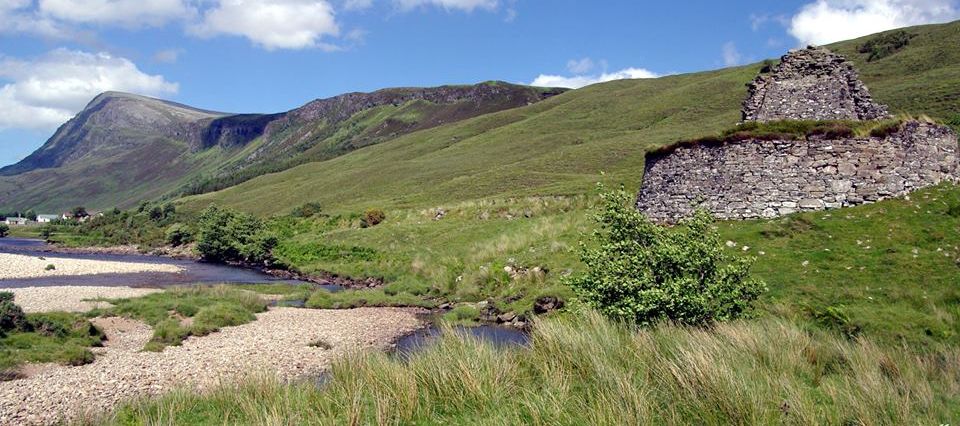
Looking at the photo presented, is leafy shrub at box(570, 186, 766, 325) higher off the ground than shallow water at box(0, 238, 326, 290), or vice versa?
leafy shrub at box(570, 186, 766, 325)

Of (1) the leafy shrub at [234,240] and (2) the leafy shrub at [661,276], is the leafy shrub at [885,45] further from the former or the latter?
(2) the leafy shrub at [661,276]

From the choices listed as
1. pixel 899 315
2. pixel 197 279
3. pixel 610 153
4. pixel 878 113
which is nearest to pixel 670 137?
pixel 610 153

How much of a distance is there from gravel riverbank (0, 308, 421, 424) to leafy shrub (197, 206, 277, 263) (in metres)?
29.8

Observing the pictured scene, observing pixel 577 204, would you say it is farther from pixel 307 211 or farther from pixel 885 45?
pixel 885 45

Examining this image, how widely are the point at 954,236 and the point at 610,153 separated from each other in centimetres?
6644

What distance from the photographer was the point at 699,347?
26.9 ft

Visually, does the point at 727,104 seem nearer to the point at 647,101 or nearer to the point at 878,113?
the point at 647,101

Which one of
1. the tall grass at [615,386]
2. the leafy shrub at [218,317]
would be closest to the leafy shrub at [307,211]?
the leafy shrub at [218,317]

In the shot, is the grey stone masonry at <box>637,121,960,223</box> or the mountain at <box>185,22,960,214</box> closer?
the grey stone masonry at <box>637,121,960,223</box>

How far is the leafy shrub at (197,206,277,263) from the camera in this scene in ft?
193

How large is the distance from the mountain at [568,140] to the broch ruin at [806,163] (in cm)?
2601

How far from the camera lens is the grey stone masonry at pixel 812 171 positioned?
73.8ft

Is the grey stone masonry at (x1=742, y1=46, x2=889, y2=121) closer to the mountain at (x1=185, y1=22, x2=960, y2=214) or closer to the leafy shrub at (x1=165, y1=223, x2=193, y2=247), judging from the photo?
the mountain at (x1=185, y1=22, x2=960, y2=214)

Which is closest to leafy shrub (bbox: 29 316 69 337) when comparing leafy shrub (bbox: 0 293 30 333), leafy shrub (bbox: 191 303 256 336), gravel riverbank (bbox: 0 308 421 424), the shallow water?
leafy shrub (bbox: 0 293 30 333)
